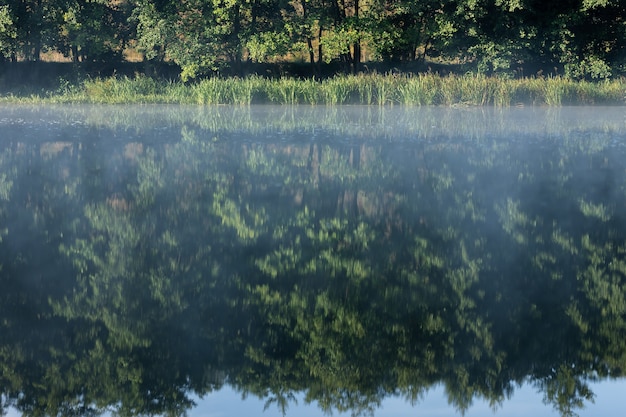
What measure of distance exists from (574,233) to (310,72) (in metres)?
29.0

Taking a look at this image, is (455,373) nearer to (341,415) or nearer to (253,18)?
(341,415)

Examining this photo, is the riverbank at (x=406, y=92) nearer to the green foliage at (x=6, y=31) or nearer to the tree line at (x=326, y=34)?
the tree line at (x=326, y=34)

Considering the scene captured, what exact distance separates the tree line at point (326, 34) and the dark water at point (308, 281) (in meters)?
20.8

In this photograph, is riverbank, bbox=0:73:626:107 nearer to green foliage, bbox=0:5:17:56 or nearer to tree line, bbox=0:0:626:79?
tree line, bbox=0:0:626:79

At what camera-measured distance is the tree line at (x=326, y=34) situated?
33.0 meters

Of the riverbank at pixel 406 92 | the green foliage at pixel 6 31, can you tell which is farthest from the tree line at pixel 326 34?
the riverbank at pixel 406 92

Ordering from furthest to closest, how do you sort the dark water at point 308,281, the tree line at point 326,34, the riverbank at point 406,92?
1. the tree line at point 326,34
2. the riverbank at point 406,92
3. the dark water at point 308,281

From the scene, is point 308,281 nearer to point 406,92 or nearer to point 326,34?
point 406,92

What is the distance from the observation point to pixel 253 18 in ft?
114

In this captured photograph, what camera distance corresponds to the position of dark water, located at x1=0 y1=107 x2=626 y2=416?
159 inches

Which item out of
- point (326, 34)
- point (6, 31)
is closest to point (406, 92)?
point (326, 34)

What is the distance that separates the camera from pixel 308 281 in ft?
19.3

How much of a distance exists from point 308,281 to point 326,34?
101 feet

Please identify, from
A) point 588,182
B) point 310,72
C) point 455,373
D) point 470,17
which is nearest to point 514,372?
point 455,373
